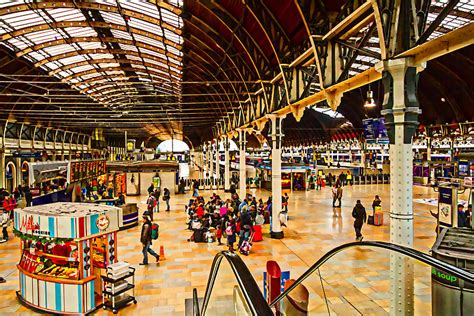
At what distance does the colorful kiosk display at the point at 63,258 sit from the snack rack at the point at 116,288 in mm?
283

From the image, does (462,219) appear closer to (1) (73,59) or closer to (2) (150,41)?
(2) (150,41)

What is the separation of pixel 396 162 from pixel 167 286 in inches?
257

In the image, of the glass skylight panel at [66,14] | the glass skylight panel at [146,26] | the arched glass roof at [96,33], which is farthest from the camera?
the glass skylight panel at [146,26]

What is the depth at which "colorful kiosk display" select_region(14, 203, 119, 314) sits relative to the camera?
7.74 meters

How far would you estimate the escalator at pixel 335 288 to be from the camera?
16.6ft

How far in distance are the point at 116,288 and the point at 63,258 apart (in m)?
1.40

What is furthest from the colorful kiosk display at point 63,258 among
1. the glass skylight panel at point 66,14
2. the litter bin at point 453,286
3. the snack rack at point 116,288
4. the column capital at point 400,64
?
the glass skylight panel at point 66,14

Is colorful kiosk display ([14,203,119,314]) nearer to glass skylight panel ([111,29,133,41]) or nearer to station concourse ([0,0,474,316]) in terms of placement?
station concourse ([0,0,474,316])

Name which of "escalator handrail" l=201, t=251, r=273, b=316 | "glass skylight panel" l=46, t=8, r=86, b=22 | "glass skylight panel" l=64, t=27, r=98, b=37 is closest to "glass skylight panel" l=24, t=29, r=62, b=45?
"glass skylight panel" l=64, t=27, r=98, b=37

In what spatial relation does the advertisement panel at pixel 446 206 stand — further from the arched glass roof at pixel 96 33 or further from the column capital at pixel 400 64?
the arched glass roof at pixel 96 33

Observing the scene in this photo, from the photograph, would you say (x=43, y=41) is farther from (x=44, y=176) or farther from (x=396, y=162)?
(x=396, y=162)

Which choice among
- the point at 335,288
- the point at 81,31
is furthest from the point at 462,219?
the point at 81,31

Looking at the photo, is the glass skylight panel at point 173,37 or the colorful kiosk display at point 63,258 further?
the glass skylight panel at point 173,37

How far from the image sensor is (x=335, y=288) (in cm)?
842
